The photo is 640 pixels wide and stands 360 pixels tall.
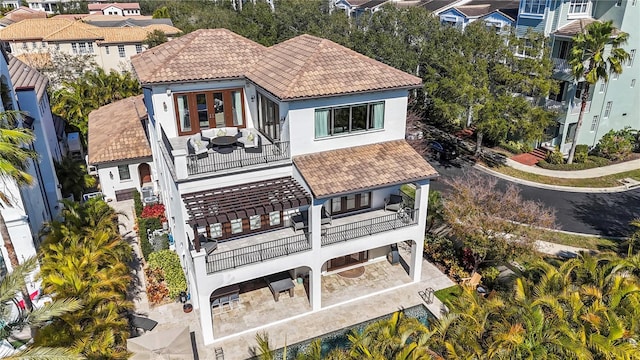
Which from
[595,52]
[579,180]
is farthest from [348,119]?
[595,52]

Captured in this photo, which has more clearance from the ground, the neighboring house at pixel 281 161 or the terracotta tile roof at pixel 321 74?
the terracotta tile roof at pixel 321 74

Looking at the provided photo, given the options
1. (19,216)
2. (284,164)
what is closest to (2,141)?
(19,216)

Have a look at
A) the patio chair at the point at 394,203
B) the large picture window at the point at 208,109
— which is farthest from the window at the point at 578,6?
the large picture window at the point at 208,109

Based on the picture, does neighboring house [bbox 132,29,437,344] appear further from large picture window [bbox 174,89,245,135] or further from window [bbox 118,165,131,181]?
window [bbox 118,165,131,181]

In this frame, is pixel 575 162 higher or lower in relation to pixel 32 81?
lower

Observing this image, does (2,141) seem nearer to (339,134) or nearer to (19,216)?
(19,216)

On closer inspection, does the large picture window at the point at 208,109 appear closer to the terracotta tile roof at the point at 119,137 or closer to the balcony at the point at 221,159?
the balcony at the point at 221,159
